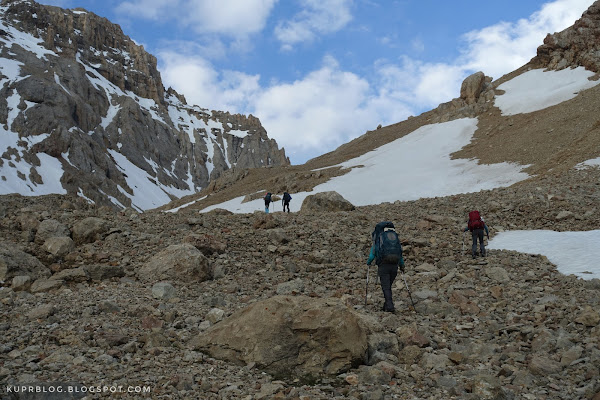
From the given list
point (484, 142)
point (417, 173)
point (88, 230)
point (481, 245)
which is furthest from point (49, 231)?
point (484, 142)

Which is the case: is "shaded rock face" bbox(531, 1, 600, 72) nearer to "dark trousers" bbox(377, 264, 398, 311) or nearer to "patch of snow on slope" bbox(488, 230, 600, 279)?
"patch of snow on slope" bbox(488, 230, 600, 279)

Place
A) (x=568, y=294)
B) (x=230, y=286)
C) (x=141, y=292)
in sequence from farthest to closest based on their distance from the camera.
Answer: (x=230, y=286)
(x=141, y=292)
(x=568, y=294)

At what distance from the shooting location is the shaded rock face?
62.4m

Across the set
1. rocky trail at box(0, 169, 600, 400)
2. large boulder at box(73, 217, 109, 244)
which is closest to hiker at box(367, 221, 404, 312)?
rocky trail at box(0, 169, 600, 400)

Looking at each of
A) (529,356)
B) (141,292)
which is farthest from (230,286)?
(529,356)

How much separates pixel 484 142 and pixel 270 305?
171 ft

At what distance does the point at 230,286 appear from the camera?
35.3ft

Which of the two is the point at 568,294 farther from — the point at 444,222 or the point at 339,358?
the point at 444,222

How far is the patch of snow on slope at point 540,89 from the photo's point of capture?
5622 cm

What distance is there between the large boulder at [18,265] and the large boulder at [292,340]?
6633 mm

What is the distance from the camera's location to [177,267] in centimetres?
1113

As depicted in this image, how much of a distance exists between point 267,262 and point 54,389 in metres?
8.16

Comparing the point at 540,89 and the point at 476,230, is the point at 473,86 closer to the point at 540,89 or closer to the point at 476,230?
the point at 540,89

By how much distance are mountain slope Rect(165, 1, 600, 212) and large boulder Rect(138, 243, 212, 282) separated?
27028 mm
